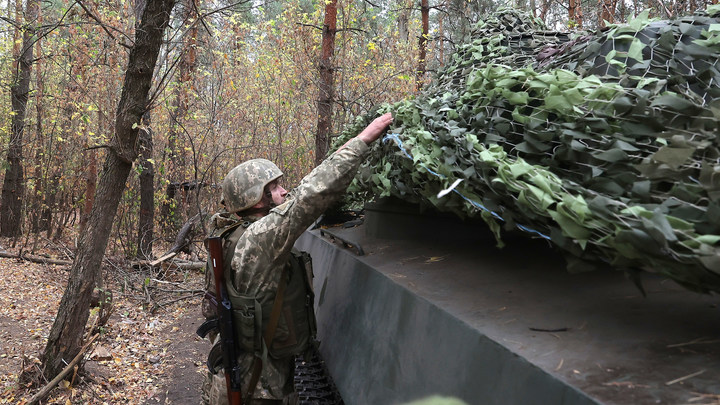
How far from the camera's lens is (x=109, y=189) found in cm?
523

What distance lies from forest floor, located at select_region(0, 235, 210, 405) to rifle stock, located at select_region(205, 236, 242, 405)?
2327 mm

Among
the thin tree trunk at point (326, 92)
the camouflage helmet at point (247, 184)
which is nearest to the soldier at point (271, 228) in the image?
the camouflage helmet at point (247, 184)

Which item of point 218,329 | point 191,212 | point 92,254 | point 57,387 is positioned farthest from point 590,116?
point 191,212

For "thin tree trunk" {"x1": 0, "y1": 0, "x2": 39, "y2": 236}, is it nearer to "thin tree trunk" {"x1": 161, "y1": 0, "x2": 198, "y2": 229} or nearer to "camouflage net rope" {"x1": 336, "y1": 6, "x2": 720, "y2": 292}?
"thin tree trunk" {"x1": 161, "y1": 0, "x2": 198, "y2": 229}

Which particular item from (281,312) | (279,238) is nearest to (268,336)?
(281,312)

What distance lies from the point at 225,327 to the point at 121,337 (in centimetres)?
435

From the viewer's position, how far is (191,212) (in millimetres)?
12008

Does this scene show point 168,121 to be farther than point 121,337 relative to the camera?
Yes

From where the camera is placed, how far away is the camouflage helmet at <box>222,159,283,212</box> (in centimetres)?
363

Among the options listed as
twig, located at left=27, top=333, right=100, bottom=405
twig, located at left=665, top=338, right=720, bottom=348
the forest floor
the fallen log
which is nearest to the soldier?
twig, located at left=665, top=338, right=720, bottom=348

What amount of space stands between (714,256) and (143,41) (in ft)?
16.1

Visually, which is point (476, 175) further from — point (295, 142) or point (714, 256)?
point (295, 142)

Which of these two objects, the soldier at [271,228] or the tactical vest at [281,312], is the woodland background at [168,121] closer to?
the soldier at [271,228]

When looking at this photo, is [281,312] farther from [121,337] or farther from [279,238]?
[121,337]
